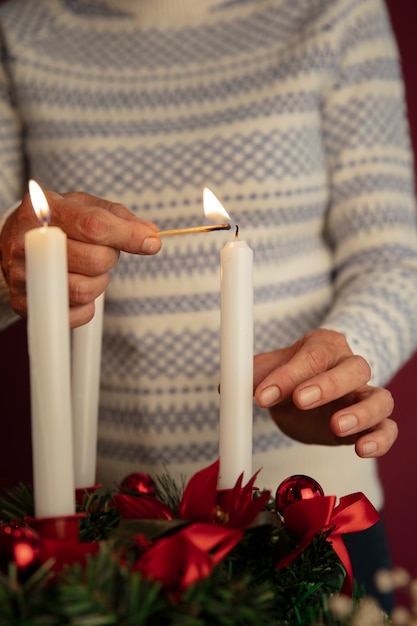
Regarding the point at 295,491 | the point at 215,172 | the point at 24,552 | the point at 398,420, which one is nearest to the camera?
the point at 24,552

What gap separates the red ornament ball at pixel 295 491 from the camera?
479 mm

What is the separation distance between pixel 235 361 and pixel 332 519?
0.39ft

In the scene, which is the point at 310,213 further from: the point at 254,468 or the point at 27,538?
the point at 27,538

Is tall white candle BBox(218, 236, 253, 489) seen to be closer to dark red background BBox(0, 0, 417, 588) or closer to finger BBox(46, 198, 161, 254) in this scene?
finger BBox(46, 198, 161, 254)

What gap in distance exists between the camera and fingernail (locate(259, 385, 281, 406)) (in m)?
0.53

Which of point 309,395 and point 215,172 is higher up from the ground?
point 215,172

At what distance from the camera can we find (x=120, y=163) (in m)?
0.95

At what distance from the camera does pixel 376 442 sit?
1.83 ft

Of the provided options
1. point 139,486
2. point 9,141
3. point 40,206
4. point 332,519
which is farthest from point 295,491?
point 9,141

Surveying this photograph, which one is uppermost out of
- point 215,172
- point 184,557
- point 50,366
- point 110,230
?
point 215,172

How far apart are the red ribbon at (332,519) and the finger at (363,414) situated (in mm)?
92

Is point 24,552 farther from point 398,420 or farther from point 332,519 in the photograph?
point 398,420

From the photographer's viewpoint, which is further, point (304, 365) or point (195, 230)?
point (304, 365)

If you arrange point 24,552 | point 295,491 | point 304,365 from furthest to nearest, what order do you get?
1. point 304,365
2. point 295,491
3. point 24,552
